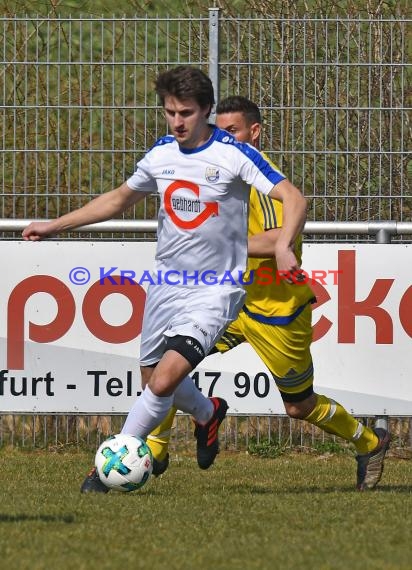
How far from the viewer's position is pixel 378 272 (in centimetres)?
985

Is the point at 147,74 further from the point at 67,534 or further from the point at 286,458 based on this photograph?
the point at 67,534

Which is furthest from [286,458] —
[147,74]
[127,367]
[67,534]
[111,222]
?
[67,534]

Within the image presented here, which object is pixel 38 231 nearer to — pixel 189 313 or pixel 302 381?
pixel 189 313

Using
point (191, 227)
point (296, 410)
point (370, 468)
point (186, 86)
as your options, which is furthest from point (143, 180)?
point (370, 468)

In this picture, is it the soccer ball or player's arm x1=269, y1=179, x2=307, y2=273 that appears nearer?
player's arm x1=269, y1=179, x2=307, y2=273

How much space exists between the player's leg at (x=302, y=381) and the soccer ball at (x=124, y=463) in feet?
3.58

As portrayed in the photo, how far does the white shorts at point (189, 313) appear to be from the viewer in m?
7.16

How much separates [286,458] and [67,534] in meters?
4.40

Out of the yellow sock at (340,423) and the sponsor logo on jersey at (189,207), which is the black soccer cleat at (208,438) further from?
the sponsor logo on jersey at (189,207)

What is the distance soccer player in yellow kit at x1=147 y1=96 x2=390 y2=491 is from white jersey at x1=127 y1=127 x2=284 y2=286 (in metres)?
0.62

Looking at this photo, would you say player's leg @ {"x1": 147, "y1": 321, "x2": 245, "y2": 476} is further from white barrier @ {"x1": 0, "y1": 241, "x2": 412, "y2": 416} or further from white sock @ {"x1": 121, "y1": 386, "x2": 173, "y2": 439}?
white barrier @ {"x1": 0, "y1": 241, "x2": 412, "y2": 416}

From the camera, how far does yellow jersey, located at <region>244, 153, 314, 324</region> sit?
7.91 meters

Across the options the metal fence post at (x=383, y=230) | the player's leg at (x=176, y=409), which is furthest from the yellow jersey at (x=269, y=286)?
the metal fence post at (x=383, y=230)

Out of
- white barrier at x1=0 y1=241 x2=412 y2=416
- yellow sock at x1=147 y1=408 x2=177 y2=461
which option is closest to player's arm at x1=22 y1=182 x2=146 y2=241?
yellow sock at x1=147 y1=408 x2=177 y2=461
